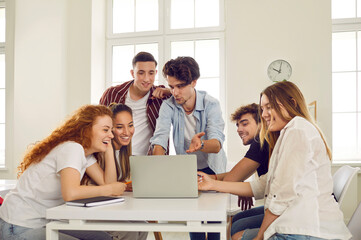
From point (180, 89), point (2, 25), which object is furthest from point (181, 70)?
point (2, 25)

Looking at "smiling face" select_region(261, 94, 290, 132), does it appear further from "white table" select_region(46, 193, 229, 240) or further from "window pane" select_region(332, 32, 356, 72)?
"window pane" select_region(332, 32, 356, 72)

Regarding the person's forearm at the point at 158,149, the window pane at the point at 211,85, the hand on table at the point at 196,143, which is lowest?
the person's forearm at the point at 158,149

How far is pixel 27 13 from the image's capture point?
15.5 ft

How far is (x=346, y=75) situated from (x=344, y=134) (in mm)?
749

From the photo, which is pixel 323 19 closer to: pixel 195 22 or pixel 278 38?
pixel 278 38

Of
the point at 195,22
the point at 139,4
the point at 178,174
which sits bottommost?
the point at 178,174

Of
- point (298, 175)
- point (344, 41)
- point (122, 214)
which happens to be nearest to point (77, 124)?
point (122, 214)

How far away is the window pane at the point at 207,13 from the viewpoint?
4.80 meters

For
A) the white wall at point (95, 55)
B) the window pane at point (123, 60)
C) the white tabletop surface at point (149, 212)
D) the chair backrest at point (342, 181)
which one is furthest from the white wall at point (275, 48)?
the white tabletop surface at point (149, 212)

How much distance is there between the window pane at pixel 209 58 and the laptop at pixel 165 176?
329 centimetres

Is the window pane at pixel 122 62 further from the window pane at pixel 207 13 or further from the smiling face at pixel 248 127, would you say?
the smiling face at pixel 248 127

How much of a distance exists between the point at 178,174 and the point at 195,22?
3622 millimetres

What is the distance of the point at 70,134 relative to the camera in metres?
1.82

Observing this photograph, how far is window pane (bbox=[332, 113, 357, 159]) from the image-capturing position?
14.9 feet
